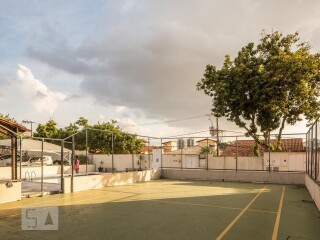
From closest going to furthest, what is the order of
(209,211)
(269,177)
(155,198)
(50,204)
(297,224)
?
(297,224) < (209,211) < (50,204) < (155,198) < (269,177)

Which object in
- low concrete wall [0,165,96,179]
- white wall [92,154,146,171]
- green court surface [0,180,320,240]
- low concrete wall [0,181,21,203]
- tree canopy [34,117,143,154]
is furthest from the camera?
tree canopy [34,117,143,154]

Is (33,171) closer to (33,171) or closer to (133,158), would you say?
(33,171)

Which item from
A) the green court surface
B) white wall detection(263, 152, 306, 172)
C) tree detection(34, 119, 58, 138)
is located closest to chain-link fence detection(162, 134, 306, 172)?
white wall detection(263, 152, 306, 172)

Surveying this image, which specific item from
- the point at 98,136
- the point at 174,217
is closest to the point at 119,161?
Answer: the point at 98,136

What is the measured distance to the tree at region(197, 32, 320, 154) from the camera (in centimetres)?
2475

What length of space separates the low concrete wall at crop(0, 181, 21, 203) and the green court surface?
493 mm

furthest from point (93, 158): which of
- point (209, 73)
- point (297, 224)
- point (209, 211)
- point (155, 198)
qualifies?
point (297, 224)

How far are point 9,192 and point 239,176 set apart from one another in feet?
58.4

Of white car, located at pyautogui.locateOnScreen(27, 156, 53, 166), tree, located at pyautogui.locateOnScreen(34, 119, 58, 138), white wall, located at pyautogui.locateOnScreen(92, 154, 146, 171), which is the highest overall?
tree, located at pyautogui.locateOnScreen(34, 119, 58, 138)

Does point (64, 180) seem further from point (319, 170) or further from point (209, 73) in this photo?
point (209, 73)

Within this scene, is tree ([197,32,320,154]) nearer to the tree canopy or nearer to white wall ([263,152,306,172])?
white wall ([263,152,306,172])

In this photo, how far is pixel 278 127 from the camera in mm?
27031

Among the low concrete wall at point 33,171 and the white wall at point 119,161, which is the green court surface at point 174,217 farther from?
the white wall at point 119,161

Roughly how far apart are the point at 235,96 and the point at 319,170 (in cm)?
1342
